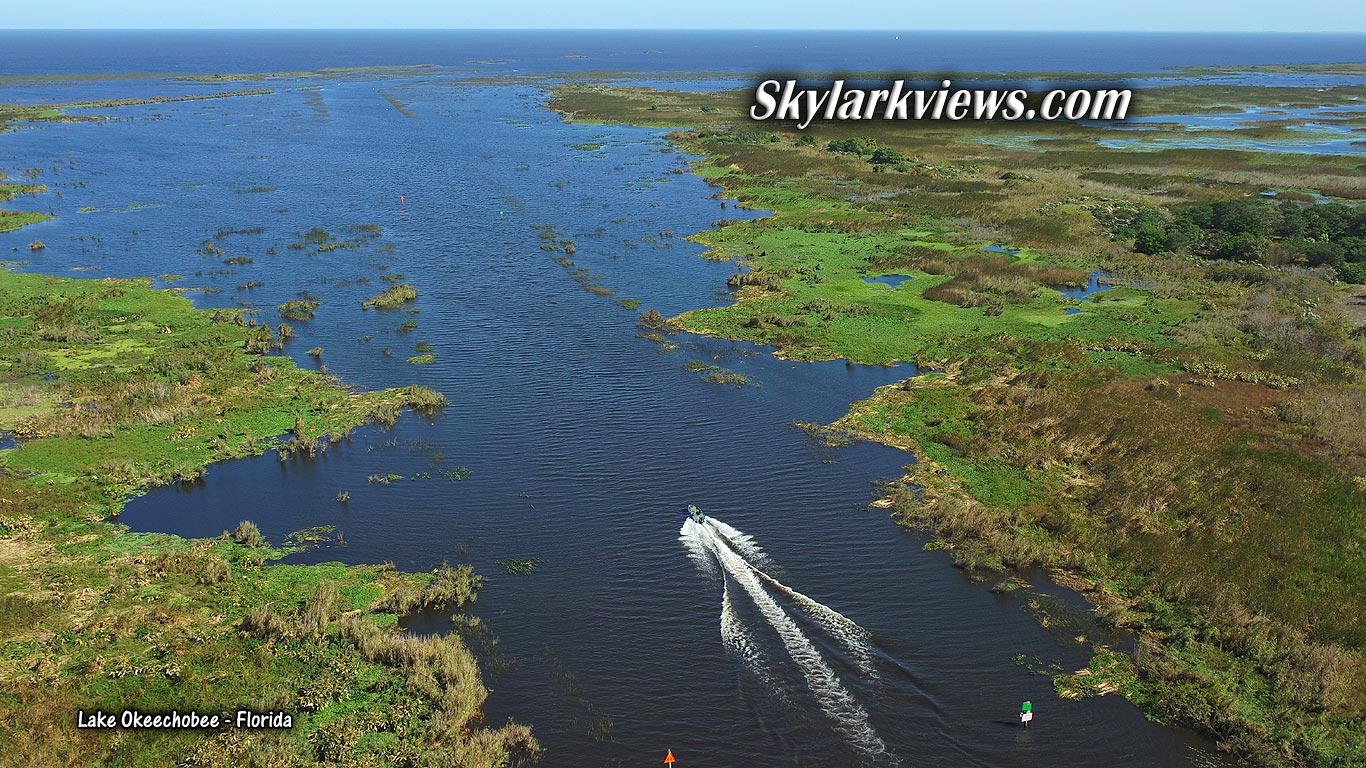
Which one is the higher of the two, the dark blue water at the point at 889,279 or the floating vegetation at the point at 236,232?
the dark blue water at the point at 889,279

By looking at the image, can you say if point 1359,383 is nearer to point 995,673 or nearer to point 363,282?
point 995,673

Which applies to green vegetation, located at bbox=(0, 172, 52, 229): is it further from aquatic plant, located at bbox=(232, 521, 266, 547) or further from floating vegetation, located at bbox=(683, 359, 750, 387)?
floating vegetation, located at bbox=(683, 359, 750, 387)

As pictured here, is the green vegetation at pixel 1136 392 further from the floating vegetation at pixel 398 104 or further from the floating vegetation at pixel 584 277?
the floating vegetation at pixel 398 104

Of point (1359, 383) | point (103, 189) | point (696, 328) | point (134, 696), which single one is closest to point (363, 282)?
point (696, 328)

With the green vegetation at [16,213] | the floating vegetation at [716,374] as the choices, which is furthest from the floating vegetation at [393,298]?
the green vegetation at [16,213]

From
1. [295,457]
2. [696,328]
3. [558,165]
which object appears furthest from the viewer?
[558,165]

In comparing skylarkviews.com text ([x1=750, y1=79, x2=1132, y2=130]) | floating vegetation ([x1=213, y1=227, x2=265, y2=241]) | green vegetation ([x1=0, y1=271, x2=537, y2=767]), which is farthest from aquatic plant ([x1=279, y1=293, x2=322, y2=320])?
skylarkviews.com text ([x1=750, y1=79, x2=1132, y2=130])
